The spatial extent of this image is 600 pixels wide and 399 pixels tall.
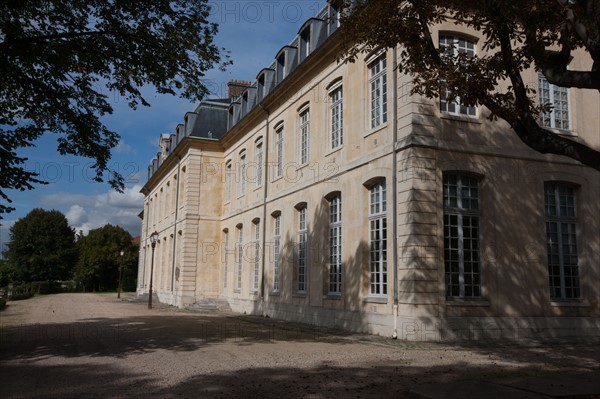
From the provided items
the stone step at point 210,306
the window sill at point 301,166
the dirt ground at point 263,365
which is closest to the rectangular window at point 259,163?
the window sill at point 301,166

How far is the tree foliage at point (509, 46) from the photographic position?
5566 mm

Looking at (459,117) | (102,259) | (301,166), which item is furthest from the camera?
(102,259)

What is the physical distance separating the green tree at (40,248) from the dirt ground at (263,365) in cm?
4264

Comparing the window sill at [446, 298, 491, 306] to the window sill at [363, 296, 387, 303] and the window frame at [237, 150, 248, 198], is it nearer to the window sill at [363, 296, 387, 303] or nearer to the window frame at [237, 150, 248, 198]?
the window sill at [363, 296, 387, 303]

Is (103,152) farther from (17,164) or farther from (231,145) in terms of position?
(231,145)

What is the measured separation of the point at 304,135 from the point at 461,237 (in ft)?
23.1

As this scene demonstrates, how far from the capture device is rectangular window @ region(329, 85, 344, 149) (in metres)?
14.6

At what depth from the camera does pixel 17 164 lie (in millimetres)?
8719

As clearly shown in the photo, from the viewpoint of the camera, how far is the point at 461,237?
11.4m

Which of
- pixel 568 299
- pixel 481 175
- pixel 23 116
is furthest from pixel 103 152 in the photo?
pixel 568 299

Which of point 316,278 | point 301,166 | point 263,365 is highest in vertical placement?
point 301,166

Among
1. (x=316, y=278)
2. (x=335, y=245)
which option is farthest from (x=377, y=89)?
(x=316, y=278)

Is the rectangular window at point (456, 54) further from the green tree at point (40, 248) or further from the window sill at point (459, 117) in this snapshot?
the green tree at point (40, 248)

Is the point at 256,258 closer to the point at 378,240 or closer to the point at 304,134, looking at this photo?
the point at 304,134
